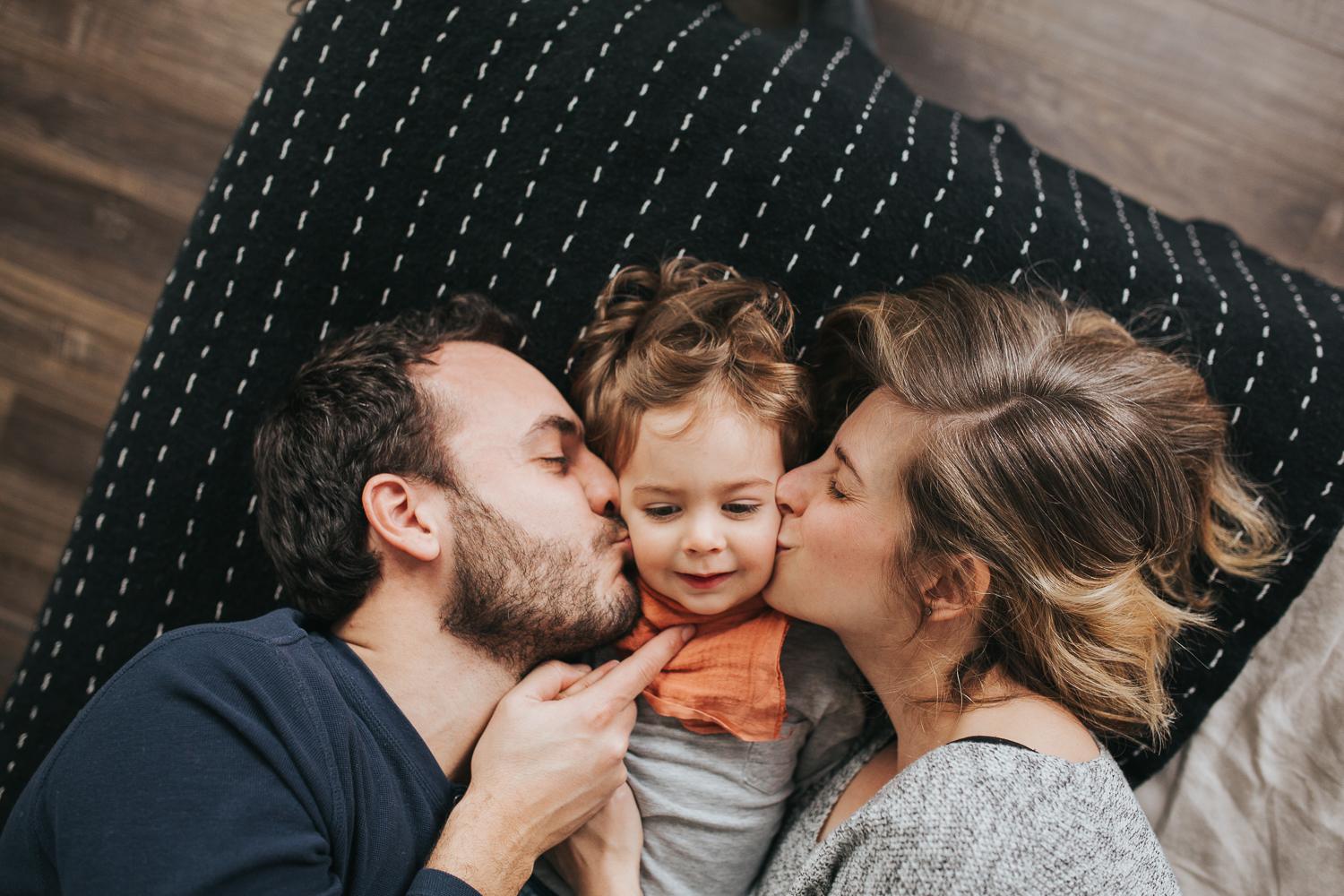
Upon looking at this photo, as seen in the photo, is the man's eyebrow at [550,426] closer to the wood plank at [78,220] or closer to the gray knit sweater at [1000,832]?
the gray knit sweater at [1000,832]

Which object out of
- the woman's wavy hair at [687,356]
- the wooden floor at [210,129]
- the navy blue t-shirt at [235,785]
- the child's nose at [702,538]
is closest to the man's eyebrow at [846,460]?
the woman's wavy hair at [687,356]

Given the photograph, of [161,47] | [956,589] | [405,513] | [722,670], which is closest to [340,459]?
[405,513]

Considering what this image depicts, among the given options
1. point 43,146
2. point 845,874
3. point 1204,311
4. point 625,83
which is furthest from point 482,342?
point 43,146

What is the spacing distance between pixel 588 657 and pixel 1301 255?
1982mm

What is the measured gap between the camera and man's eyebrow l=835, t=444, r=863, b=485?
44.8 inches

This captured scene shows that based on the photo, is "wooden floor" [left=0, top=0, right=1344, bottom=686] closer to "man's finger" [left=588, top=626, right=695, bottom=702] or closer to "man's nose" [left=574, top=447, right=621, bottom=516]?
"man's nose" [left=574, top=447, right=621, bottom=516]

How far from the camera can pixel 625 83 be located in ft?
4.73

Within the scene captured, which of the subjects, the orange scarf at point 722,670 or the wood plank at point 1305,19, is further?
the wood plank at point 1305,19

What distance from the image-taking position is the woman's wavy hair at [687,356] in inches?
48.3

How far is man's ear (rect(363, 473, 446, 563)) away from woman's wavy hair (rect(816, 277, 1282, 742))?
0.76m

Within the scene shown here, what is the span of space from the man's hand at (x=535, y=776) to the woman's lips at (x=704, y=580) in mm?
153

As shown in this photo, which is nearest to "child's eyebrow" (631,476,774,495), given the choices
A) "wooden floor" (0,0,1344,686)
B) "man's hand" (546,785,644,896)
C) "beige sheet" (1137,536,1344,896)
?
"man's hand" (546,785,644,896)

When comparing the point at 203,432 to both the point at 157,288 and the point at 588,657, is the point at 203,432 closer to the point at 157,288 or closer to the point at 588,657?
the point at 157,288

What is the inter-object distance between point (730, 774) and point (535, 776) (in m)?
0.34
